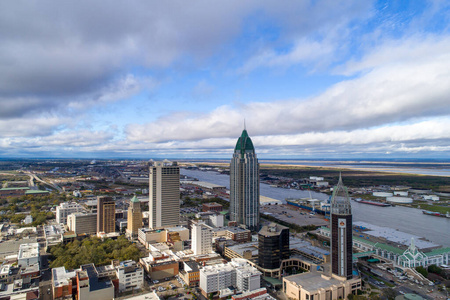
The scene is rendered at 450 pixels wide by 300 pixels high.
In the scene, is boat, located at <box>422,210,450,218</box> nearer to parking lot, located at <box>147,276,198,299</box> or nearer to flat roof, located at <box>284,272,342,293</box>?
flat roof, located at <box>284,272,342,293</box>

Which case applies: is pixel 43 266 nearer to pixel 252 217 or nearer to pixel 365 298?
pixel 252 217

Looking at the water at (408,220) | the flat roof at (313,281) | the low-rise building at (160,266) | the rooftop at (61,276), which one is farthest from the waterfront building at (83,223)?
the water at (408,220)

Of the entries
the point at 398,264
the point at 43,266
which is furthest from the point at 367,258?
the point at 43,266

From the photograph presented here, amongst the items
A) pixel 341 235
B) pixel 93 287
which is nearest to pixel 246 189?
pixel 341 235

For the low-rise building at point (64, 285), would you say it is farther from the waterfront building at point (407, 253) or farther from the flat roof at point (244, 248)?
the waterfront building at point (407, 253)

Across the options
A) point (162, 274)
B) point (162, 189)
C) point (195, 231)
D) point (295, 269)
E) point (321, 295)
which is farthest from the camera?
point (162, 189)
